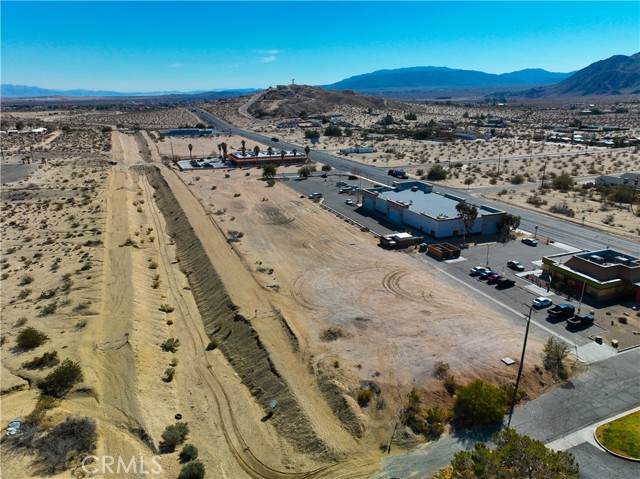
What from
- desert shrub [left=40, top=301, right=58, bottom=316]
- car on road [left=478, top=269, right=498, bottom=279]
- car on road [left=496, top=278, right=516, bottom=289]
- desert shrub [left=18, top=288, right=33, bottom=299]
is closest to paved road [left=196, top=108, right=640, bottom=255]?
car on road [left=478, top=269, right=498, bottom=279]

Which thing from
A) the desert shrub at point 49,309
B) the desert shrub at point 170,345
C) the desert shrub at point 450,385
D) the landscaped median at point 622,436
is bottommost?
the desert shrub at point 170,345

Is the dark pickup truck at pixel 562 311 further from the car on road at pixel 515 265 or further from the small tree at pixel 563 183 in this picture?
the small tree at pixel 563 183

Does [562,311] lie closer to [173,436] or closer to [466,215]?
[466,215]

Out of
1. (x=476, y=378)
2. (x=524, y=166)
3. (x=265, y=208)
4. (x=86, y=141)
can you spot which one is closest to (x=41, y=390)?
(x=476, y=378)

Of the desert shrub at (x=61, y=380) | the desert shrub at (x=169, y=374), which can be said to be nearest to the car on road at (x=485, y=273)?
the desert shrub at (x=169, y=374)

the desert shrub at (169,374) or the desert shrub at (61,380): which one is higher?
the desert shrub at (61,380)

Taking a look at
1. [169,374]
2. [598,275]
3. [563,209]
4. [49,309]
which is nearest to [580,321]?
[598,275]
